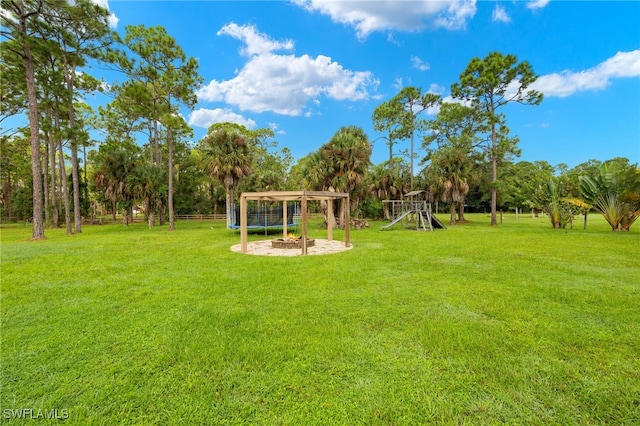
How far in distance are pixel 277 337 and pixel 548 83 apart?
2669 cm

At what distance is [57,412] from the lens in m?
1.98

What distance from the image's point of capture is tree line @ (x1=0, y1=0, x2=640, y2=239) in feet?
41.8

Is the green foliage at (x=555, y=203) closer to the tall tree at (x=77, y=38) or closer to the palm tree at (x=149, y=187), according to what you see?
the palm tree at (x=149, y=187)

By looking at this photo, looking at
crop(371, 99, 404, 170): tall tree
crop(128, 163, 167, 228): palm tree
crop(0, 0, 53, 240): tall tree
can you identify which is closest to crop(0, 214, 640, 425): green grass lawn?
crop(0, 0, 53, 240): tall tree

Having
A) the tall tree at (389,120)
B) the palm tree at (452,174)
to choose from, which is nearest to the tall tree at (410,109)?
the tall tree at (389,120)

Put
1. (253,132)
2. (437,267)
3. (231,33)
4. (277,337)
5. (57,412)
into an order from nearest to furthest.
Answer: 1. (57,412)
2. (277,337)
3. (437,267)
4. (231,33)
5. (253,132)

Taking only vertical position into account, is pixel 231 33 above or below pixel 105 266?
above

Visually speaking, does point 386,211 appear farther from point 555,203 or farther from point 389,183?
point 555,203

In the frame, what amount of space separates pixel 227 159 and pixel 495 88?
69.8ft

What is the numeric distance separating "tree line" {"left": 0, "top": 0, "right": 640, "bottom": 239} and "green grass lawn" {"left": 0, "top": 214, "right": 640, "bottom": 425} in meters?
11.7

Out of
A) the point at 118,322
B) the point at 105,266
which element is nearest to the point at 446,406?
the point at 118,322

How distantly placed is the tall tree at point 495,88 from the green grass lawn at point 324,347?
18586 mm

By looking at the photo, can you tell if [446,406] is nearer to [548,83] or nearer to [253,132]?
[548,83]

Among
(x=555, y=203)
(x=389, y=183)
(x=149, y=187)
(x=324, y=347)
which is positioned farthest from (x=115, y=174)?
(x=555, y=203)
